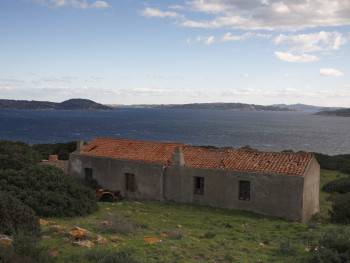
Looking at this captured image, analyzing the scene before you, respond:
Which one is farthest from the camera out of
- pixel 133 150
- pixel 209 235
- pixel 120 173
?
pixel 133 150

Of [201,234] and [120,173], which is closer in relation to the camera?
[201,234]

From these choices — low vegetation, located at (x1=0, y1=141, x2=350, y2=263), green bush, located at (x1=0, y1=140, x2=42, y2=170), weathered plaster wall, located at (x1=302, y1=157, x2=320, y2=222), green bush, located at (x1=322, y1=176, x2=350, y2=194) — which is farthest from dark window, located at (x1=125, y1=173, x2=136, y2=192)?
green bush, located at (x1=322, y1=176, x2=350, y2=194)

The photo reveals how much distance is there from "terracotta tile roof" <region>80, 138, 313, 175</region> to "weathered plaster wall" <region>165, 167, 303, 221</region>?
40 cm

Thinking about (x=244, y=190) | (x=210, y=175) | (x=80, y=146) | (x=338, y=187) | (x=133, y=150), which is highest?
(x=80, y=146)

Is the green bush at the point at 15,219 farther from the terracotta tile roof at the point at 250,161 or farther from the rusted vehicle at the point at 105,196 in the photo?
the terracotta tile roof at the point at 250,161

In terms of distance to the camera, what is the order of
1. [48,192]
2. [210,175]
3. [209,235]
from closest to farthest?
[209,235], [48,192], [210,175]

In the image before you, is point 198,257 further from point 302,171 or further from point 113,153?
point 113,153

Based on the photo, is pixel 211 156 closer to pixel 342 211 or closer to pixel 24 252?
pixel 342 211

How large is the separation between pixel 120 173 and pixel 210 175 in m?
Answer: 6.42

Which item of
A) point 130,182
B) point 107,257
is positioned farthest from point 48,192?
point 107,257

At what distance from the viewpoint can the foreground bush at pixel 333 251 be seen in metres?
8.37

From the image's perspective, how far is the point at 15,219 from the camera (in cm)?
938

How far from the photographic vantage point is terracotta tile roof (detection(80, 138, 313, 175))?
18.3 m

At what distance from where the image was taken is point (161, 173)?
20609 mm
